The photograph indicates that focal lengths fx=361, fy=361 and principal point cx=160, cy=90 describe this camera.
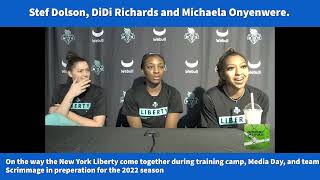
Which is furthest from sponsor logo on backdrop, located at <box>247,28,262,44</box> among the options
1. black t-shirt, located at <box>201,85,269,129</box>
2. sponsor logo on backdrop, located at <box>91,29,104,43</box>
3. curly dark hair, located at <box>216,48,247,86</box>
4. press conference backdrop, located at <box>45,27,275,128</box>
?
sponsor logo on backdrop, located at <box>91,29,104,43</box>

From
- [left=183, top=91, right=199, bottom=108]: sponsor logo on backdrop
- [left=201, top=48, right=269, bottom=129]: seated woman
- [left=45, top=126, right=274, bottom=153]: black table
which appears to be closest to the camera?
[left=45, top=126, right=274, bottom=153]: black table

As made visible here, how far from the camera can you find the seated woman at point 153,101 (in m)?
2.76

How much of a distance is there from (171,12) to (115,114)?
0.91 metres

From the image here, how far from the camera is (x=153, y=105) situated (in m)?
2.78

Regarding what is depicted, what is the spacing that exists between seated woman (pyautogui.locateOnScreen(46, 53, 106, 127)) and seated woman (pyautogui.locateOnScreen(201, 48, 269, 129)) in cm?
83

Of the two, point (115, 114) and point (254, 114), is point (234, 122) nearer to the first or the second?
point (254, 114)

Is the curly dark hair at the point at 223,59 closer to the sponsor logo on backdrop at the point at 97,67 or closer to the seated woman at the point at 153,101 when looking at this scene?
the seated woman at the point at 153,101

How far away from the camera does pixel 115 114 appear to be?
286 cm

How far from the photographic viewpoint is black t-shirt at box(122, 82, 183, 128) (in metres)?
2.77

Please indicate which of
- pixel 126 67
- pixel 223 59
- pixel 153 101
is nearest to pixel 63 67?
pixel 126 67

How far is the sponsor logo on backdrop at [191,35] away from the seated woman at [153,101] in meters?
0.26

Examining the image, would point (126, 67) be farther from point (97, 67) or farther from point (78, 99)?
point (78, 99)

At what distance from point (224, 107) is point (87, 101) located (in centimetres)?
107

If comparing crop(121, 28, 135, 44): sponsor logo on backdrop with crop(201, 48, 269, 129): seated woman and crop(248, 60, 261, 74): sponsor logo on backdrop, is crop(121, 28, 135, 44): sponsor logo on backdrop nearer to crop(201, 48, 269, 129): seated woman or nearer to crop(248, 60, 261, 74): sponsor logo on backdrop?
crop(201, 48, 269, 129): seated woman
